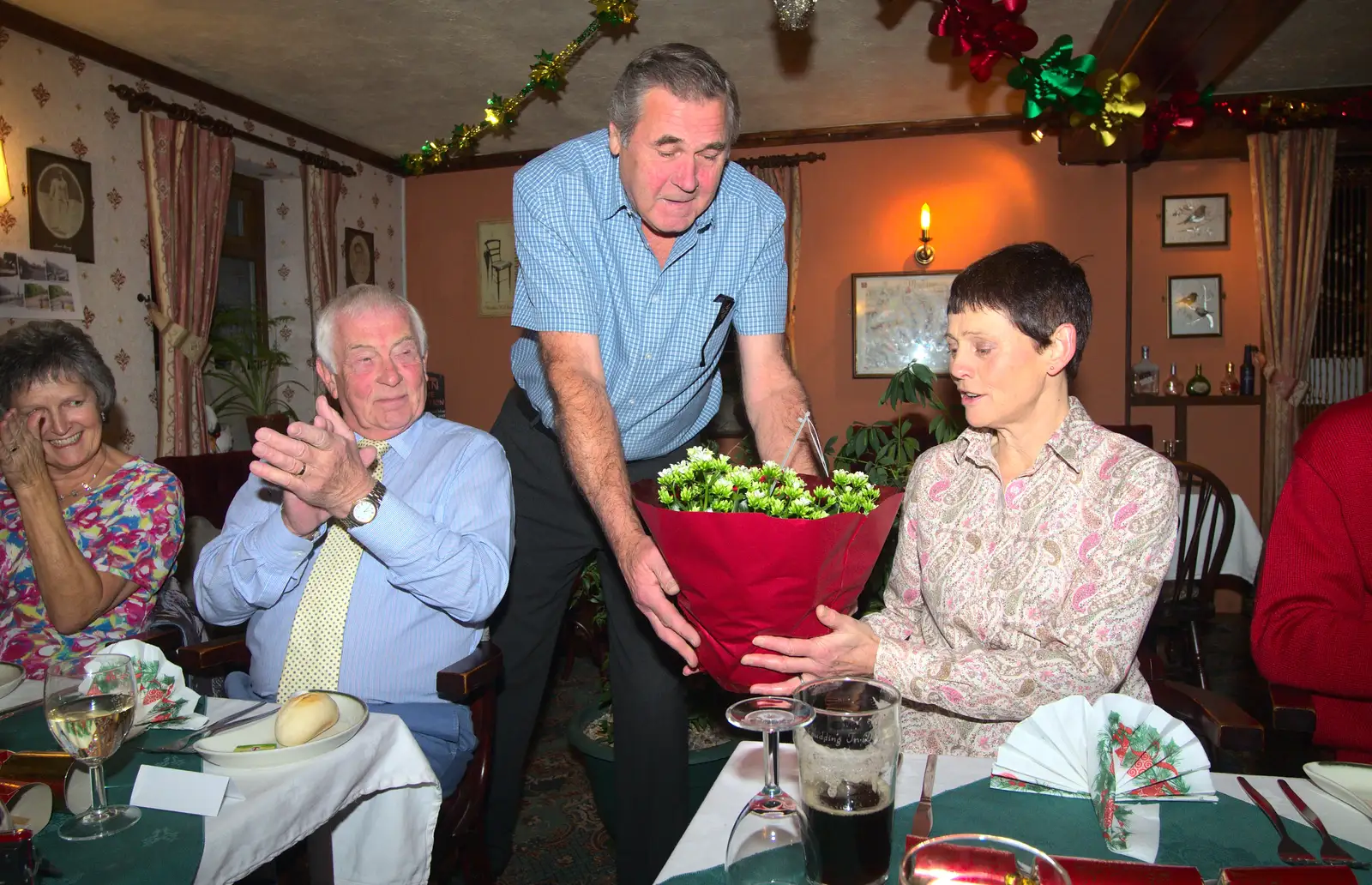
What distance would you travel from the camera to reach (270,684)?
2.01m

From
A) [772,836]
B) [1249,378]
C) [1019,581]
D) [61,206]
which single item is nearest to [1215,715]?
[1019,581]

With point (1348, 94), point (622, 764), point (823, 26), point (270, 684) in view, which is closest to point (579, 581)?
point (622, 764)

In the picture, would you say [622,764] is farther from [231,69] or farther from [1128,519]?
[231,69]

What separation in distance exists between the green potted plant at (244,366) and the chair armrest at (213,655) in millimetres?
4001

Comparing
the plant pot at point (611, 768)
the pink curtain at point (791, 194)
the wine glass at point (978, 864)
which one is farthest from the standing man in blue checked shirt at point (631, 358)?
the pink curtain at point (791, 194)

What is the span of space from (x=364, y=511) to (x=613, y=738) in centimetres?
117

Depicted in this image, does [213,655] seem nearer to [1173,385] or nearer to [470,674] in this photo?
[470,674]

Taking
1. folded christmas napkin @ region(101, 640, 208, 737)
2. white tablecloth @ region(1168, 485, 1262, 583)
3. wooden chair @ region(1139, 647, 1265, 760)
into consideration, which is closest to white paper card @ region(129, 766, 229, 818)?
folded christmas napkin @ region(101, 640, 208, 737)

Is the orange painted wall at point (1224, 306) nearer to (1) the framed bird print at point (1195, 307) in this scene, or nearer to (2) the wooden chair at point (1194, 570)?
(1) the framed bird print at point (1195, 307)

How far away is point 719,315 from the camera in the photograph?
87.0 inches

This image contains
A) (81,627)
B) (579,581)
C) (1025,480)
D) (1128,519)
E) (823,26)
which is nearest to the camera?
(1128,519)

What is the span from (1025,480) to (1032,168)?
5.87 metres

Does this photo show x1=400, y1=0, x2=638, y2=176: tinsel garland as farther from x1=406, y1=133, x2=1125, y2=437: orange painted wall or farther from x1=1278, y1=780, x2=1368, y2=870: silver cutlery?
x1=1278, y1=780, x2=1368, y2=870: silver cutlery

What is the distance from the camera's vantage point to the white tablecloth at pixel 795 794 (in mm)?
965
